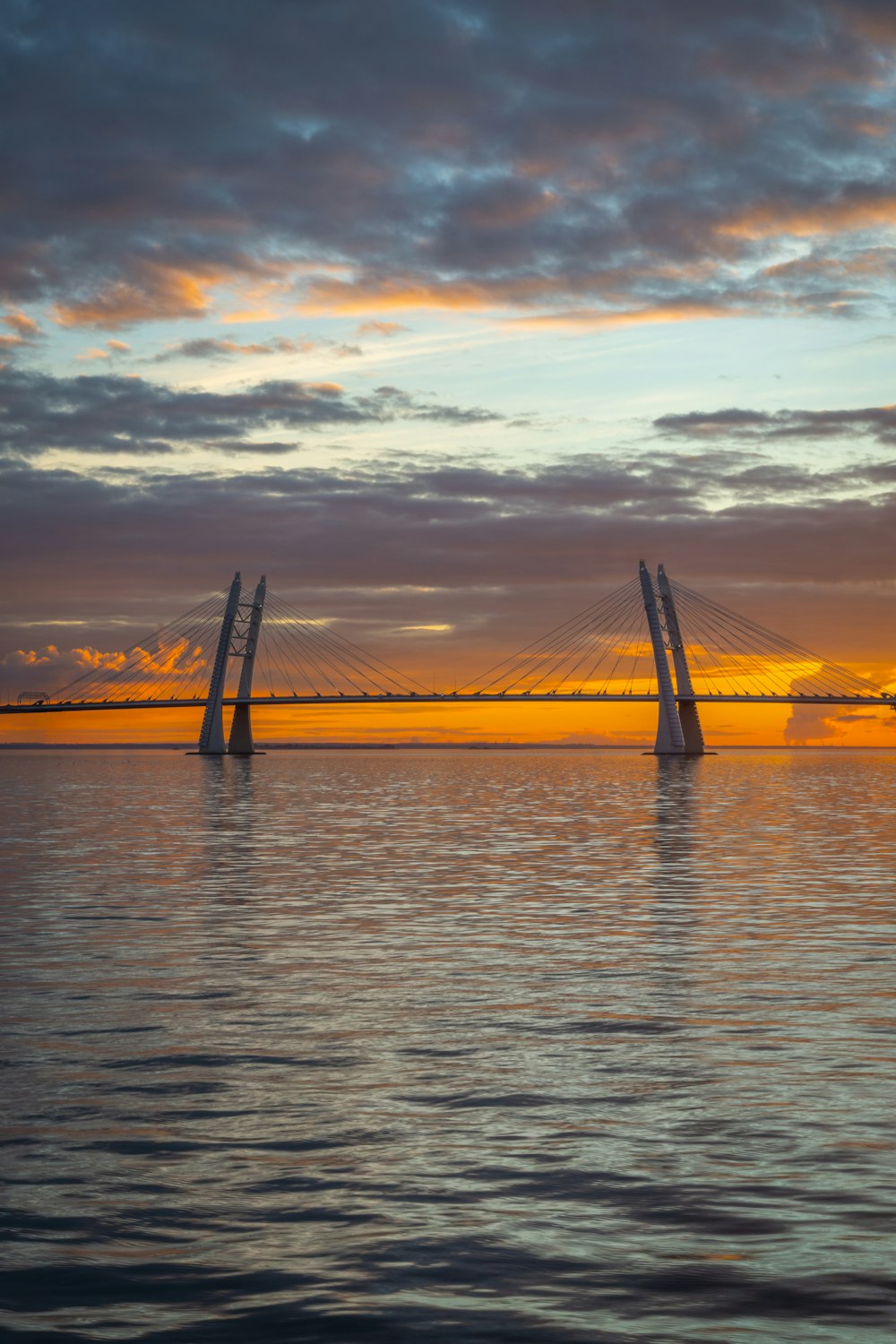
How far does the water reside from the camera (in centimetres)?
656

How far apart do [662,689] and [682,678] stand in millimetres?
6030

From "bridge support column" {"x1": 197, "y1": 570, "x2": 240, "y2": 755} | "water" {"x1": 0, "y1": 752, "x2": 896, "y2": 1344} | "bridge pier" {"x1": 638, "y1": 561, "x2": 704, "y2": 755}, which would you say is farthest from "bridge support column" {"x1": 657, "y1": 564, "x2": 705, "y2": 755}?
"water" {"x1": 0, "y1": 752, "x2": 896, "y2": 1344}

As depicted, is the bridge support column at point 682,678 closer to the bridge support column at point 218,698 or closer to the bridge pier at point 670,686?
the bridge pier at point 670,686

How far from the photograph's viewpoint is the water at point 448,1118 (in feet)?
21.5

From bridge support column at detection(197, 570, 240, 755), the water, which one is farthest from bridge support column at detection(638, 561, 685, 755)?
the water

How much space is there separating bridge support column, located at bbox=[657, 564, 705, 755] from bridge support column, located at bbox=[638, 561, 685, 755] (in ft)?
5.48

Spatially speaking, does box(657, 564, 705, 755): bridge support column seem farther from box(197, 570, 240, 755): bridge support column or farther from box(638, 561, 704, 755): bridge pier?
box(197, 570, 240, 755): bridge support column

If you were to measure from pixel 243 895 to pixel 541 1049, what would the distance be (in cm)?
1414

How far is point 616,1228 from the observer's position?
24.4 ft

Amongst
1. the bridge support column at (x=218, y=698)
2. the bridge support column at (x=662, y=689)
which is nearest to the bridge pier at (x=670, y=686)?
the bridge support column at (x=662, y=689)

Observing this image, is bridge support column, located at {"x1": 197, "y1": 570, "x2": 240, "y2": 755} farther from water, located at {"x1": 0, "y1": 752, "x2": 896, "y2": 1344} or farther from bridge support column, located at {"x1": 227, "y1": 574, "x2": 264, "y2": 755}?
water, located at {"x1": 0, "y1": 752, "x2": 896, "y2": 1344}

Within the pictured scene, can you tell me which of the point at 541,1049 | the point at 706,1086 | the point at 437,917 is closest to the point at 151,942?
the point at 437,917

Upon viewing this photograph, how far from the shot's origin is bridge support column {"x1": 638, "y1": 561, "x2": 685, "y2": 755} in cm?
12975

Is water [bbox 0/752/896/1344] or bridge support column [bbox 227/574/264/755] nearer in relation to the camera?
water [bbox 0/752/896/1344]
